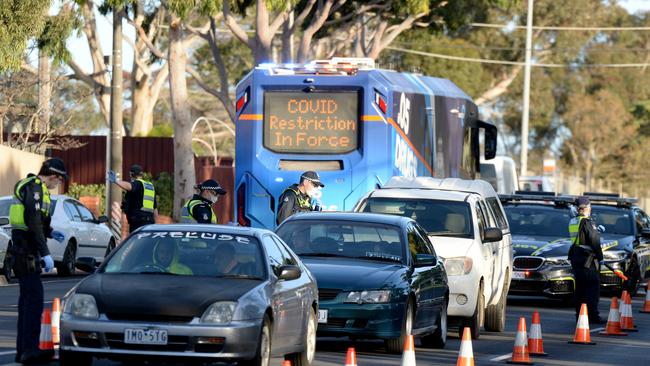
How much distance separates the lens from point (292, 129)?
23656 mm

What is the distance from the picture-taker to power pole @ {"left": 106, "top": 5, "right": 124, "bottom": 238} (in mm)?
35281

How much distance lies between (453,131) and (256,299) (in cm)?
1667

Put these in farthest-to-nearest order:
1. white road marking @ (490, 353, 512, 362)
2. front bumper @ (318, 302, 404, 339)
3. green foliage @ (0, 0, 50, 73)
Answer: green foliage @ (0, 0, 50, 73)
white road marking @ (490, 353, 512, 362)
front bumper @ (318, 302, 404, 339)

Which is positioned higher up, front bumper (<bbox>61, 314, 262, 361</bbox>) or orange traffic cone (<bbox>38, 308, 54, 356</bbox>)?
front bumper (<bbox>61, 314, 262, 361</bbox>)

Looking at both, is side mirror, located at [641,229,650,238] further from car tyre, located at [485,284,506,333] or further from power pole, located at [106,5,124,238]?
power pole, located at [106,5,124,238]

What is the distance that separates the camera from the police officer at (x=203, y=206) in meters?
18.3

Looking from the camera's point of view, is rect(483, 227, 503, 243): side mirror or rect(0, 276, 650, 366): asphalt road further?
rect(483, 227, 503, 243): side mirror

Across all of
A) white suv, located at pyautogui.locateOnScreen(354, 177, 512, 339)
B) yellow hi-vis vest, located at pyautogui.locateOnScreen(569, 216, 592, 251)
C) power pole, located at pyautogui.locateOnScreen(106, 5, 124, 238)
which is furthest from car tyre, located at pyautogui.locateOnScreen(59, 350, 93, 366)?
Result: power pole, located at pyautogui.locateOnScreen(106, 5, 124, 238)

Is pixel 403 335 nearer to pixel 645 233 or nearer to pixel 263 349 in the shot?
pixel 263 349

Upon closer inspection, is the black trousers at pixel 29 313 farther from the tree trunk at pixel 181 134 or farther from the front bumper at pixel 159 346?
the tree trunk at pixel 181 134

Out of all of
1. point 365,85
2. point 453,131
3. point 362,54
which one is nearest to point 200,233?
point 365,85

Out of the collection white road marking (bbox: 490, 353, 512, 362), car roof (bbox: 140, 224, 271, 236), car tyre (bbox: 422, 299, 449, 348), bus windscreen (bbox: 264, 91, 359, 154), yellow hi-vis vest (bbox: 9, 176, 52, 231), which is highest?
bus windscreen (bbox: 264, 91, 359, 154)

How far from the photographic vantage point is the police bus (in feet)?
76.4

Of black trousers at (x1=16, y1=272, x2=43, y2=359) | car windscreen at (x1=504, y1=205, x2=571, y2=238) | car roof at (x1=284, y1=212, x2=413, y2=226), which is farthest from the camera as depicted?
car windscreen at (x1=504, y1=205, x2=571, y2=238)
